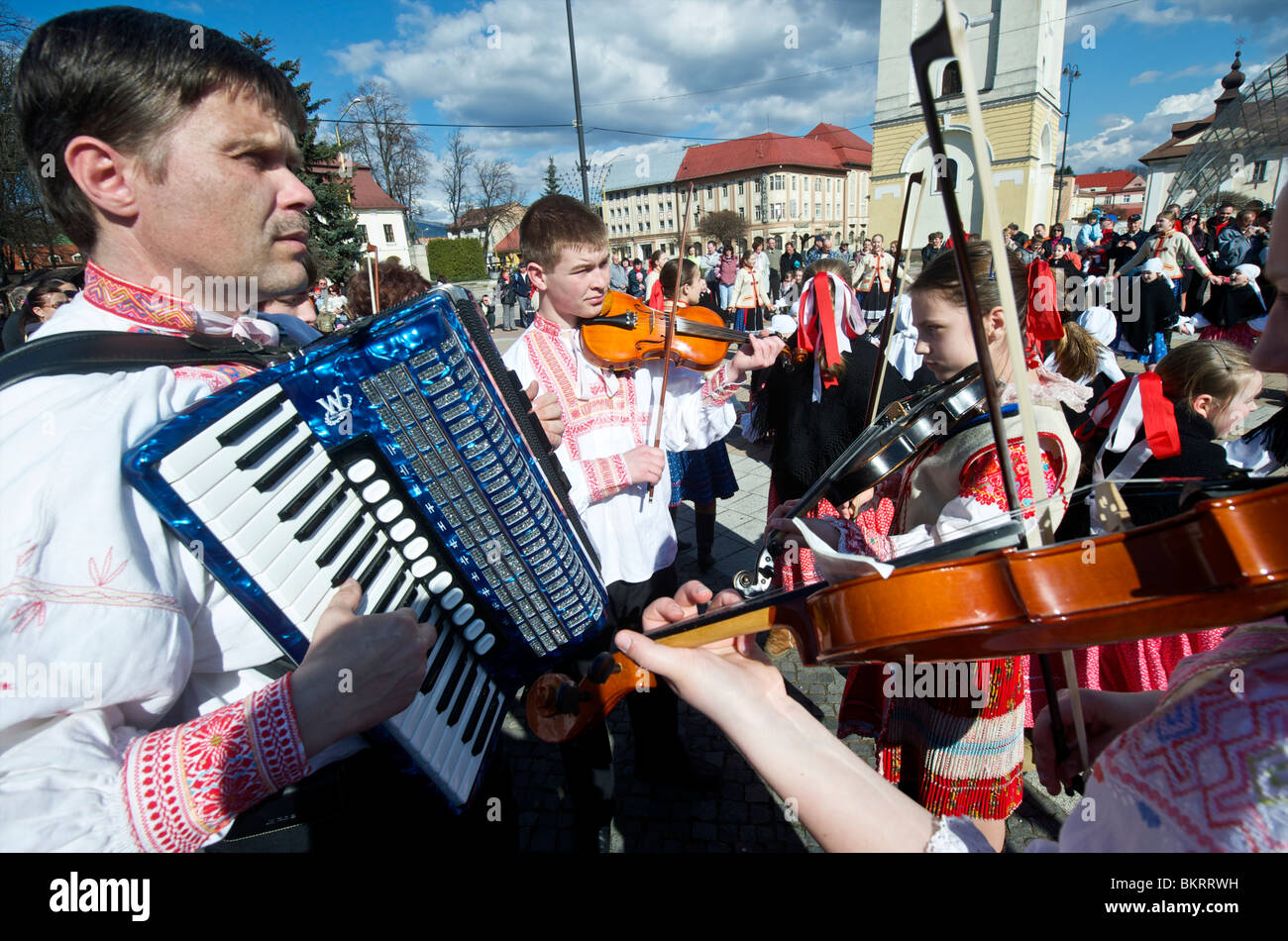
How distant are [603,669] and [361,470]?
0.69 meters

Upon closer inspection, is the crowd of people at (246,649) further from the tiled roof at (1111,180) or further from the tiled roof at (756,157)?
the tiled roof at (1111,180)

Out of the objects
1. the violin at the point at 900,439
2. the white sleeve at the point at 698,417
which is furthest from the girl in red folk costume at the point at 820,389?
the violin at the point at 900,439

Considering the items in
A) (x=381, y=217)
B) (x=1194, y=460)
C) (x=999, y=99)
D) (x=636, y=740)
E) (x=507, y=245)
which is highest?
(x=507, y=245)

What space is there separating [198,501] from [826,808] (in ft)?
3.70

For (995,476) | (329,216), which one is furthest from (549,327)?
(329,216)

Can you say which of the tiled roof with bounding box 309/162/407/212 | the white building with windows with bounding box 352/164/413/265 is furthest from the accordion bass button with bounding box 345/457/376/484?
the tiled roof with bounding box 309/162/407/212

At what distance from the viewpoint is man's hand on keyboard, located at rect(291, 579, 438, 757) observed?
103cm

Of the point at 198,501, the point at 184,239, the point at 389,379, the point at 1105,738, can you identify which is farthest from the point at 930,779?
the point at 184,239

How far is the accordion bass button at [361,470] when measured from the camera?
1.25 metres

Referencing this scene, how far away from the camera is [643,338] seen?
3.23 metres

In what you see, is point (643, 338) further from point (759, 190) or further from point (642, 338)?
point (759, 190)

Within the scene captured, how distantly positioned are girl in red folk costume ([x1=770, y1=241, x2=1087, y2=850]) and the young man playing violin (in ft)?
2.20

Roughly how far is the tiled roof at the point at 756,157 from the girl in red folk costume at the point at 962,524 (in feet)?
179
